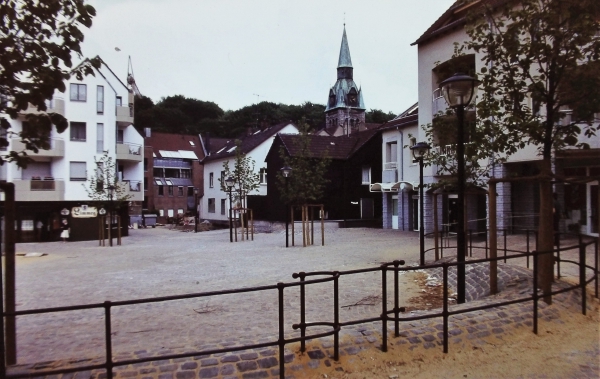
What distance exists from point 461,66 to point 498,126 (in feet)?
5.76

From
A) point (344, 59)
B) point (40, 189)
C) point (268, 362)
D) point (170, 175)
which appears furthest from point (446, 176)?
point (344, 59)

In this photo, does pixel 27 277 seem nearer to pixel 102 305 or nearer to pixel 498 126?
pixel 102 305

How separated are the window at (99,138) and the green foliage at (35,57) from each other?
34.3 meters

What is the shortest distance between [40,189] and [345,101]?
6445 cm

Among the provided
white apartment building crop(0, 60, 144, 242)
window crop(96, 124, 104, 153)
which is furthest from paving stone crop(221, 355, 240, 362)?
window crop(96, 124, 104, 153)

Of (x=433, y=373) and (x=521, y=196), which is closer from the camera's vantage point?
A: (x=433, y=373)

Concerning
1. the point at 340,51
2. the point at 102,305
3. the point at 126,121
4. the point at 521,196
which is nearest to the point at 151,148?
the point at 126,121

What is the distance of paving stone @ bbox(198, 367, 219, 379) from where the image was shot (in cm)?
461

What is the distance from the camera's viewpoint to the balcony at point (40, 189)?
32312mm

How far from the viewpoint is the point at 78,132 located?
3591 centimetres

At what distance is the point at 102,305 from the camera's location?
161 inches

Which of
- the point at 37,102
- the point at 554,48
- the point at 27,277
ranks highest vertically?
the point at 554,48

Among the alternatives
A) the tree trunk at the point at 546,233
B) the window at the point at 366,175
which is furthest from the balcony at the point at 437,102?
the tree trunk at the point at 546,233

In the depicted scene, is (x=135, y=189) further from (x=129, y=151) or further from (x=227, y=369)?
(x=227, y=369)
